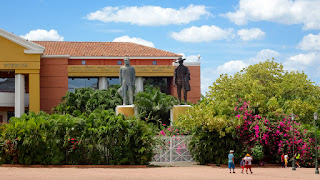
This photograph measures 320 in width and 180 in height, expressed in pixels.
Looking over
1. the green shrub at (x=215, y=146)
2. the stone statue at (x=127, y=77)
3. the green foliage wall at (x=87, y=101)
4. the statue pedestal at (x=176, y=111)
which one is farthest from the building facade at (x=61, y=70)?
the green shrub at (x=215, y=146)

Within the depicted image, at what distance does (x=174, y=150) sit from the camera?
2900 centimetres

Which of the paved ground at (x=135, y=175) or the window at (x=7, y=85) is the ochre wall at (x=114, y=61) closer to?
the window at (x=7, y=85)

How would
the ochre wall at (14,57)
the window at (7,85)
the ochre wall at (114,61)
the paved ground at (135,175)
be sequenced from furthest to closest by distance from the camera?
the ochre wall at (114,61) < the window at (7,85) < the ochre wall at (14,57) < the paved ground at (135,175)

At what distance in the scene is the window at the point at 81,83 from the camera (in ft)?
157

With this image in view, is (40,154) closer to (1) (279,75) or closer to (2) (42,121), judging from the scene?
(2) (42,121)

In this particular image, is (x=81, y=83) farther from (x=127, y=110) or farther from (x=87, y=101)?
(x=127, y=110)

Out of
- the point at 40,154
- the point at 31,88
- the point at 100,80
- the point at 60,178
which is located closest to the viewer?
the point at 60,178

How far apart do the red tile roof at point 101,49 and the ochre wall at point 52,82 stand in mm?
1959

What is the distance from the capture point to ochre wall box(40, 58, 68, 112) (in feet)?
151

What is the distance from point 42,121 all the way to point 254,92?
11.6 m

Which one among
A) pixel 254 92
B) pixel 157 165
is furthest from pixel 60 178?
pixel 254 92

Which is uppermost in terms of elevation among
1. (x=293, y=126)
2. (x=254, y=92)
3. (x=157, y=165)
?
(x=254, y=92)

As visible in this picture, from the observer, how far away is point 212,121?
87.5ft

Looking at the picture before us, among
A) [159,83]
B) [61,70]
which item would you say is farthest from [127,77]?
[159,83]
